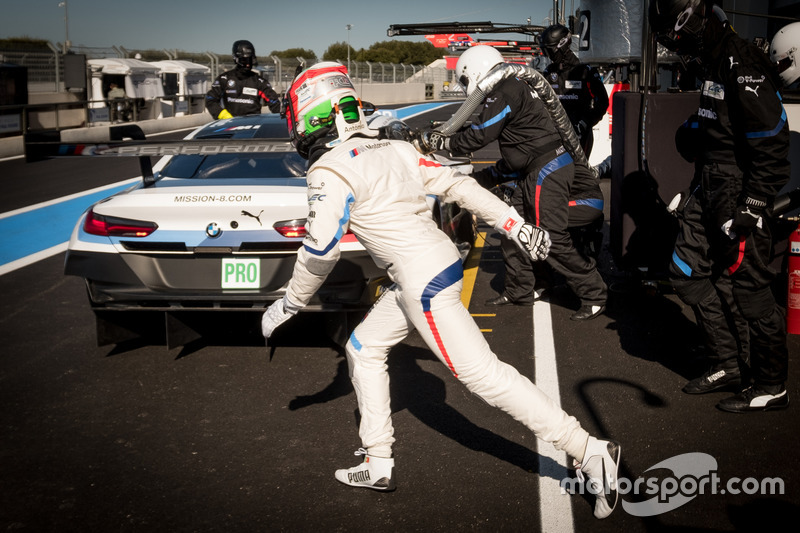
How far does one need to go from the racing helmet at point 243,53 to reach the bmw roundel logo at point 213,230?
667cm

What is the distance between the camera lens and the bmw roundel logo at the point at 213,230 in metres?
4.75

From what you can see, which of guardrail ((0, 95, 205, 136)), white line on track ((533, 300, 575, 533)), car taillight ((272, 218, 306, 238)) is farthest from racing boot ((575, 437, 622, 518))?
guardrail ((0, 95, 205, 136))

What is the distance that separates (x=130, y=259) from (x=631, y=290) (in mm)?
4039

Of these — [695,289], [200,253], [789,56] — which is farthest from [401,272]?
[789,56]

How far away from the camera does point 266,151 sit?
4.68 m

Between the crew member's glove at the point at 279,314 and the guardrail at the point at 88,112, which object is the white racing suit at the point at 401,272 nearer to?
the crew member's glove at the point at 279,314

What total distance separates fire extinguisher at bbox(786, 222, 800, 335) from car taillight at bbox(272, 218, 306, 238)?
3.15 metres

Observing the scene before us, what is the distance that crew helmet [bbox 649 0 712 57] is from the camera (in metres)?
4.18

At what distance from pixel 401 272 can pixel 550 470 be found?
119 cm

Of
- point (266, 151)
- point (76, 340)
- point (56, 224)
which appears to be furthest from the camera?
point (56, 224)

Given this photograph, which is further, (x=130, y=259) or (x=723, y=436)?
(x=130, y=259)

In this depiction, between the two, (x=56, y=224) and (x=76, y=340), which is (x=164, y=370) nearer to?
(x=76, y=340)

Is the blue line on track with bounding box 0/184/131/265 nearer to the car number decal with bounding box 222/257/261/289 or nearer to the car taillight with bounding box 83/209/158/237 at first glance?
the car taillight with bounding box 83/209/158/237

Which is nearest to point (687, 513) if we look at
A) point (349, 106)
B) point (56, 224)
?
point (349, 106)
